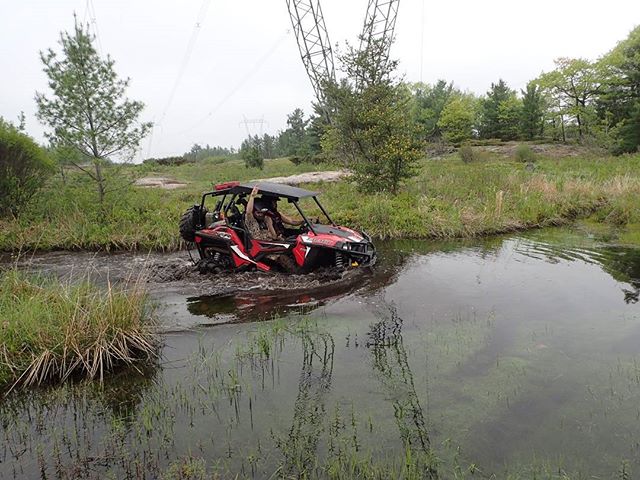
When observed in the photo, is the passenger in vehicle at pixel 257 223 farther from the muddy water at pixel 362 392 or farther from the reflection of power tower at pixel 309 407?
the reflection of power tower at pixel 309 407

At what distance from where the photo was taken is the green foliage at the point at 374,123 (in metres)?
17.8

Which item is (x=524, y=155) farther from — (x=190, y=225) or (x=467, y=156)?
(x=190, y=225)

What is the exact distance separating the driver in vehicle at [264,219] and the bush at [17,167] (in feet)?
30.0

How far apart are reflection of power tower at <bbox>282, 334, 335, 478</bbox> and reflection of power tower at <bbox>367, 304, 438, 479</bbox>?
64 cm

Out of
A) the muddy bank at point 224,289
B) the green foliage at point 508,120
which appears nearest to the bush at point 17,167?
the muddy bank at point 224,289

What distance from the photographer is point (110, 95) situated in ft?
48.0

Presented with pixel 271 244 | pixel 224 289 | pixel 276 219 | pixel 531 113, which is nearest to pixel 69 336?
pixel 224 289

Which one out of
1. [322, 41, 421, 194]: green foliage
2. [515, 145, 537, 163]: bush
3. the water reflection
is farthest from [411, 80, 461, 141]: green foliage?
the water reflection

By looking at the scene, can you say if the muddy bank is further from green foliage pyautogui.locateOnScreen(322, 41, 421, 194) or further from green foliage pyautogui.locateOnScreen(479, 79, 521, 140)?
green foliage pyautogui.locateOnScreen(479, 79, 521, 140)

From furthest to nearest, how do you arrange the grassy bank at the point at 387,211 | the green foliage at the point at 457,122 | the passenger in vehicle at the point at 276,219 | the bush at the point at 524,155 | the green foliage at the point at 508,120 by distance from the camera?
the green foliage at the point at 457,122, the green foliage at the point at 508,120, the bush at the point at 524,155, the grassy bank at the point at 387,211, the passenger in vehicle at the point at 276,219

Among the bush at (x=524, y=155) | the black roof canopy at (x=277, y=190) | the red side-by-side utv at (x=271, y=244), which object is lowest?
the red side-by-side utv at (x=271, y=244)

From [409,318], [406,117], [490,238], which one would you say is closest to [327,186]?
[406,117]

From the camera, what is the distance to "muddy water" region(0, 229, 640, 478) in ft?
13.1

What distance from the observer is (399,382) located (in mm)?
5324
